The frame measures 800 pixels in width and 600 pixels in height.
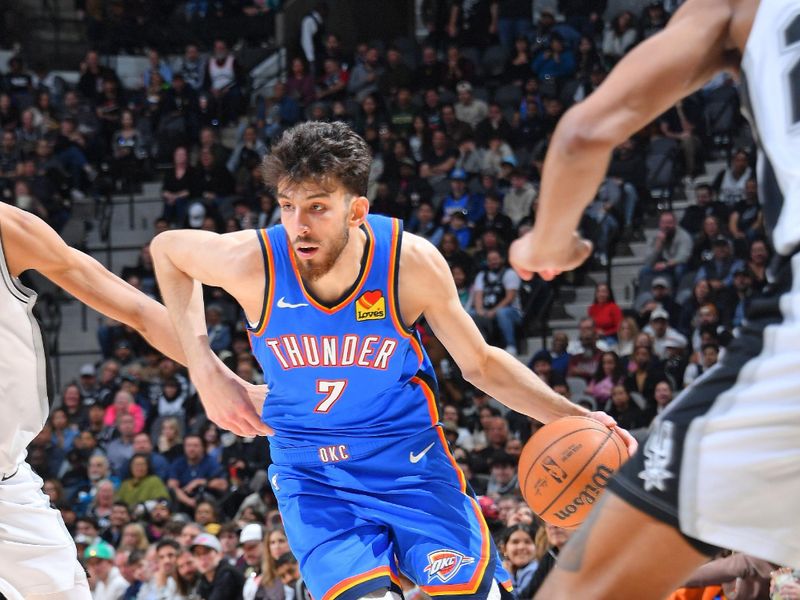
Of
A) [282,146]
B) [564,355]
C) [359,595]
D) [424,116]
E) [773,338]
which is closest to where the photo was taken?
[773,338]

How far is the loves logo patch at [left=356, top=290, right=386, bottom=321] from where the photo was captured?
4.39m

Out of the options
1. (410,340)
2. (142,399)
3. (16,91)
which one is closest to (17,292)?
(410,340)

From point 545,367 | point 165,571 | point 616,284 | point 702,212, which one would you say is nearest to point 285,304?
point 165,571

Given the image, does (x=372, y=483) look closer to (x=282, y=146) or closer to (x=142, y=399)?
(x=282, y=146)

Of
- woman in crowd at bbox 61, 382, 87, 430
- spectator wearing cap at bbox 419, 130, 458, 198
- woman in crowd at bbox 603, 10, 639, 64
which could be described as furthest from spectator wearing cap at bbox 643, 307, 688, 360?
woman in crowd at bbox 61, 382, 87, 430

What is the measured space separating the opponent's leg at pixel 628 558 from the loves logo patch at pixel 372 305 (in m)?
2.04

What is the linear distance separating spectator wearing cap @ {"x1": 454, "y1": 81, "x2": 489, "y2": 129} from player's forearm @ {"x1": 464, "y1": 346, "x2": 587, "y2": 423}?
11718 mm

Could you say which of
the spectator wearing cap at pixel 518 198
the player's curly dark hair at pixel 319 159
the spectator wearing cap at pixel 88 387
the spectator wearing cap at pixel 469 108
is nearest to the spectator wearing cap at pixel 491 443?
the spectator wearing cap at pixel 518 198

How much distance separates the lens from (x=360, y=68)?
1738 centimetres

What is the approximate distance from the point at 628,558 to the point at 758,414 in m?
0.39

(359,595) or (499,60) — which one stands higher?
(499,60)

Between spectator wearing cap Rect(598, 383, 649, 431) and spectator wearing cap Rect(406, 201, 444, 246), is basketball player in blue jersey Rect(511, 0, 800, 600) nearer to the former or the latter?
spectator wearing cap Rect(598, 383, 649, 431)

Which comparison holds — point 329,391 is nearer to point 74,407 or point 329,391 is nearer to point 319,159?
point 319,159

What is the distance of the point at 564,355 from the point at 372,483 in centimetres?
792
